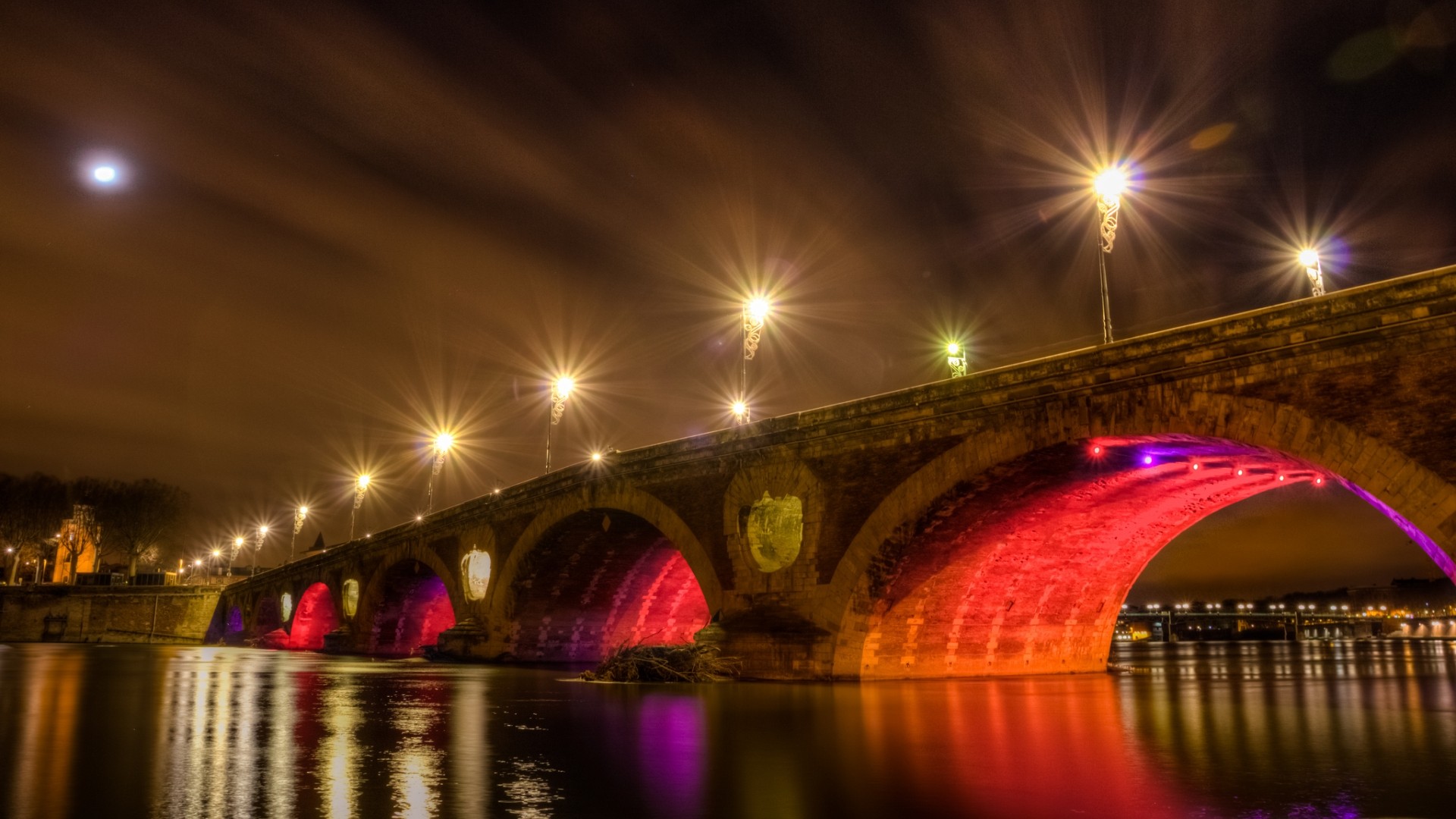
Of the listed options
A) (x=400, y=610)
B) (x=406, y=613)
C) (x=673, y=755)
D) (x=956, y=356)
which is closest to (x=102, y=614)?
(x=406, y=613)

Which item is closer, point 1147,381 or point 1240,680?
point 1147,381

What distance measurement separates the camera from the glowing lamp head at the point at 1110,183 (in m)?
18.1

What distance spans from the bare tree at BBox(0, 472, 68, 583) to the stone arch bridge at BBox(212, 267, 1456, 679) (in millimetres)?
68997

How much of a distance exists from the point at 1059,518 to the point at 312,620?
196 feet

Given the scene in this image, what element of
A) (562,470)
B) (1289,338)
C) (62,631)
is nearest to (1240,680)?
(1289,338)

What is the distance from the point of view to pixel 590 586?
127 feet

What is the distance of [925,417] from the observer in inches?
804

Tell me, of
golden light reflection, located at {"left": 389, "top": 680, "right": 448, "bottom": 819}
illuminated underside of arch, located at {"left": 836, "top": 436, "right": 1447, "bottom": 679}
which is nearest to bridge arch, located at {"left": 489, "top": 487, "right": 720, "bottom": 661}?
illuminated underside of arch, located at {"left": 836, "top": 436, "right": 1447, "bottom": 679}

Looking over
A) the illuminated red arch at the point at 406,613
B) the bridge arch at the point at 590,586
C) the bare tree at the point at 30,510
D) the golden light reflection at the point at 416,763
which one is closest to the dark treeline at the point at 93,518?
the bare tree at the point at 30,510

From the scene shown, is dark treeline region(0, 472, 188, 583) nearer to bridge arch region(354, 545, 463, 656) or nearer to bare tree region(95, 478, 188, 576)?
bare tree region(95, 478, 188, 576)

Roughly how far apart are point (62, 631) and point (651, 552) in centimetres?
7460

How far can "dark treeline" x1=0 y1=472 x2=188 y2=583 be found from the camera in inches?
3285

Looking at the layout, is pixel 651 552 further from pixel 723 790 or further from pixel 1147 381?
pixel 723 790

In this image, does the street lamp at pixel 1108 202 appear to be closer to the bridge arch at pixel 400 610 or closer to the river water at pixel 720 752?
the river water at pixel 720 752
